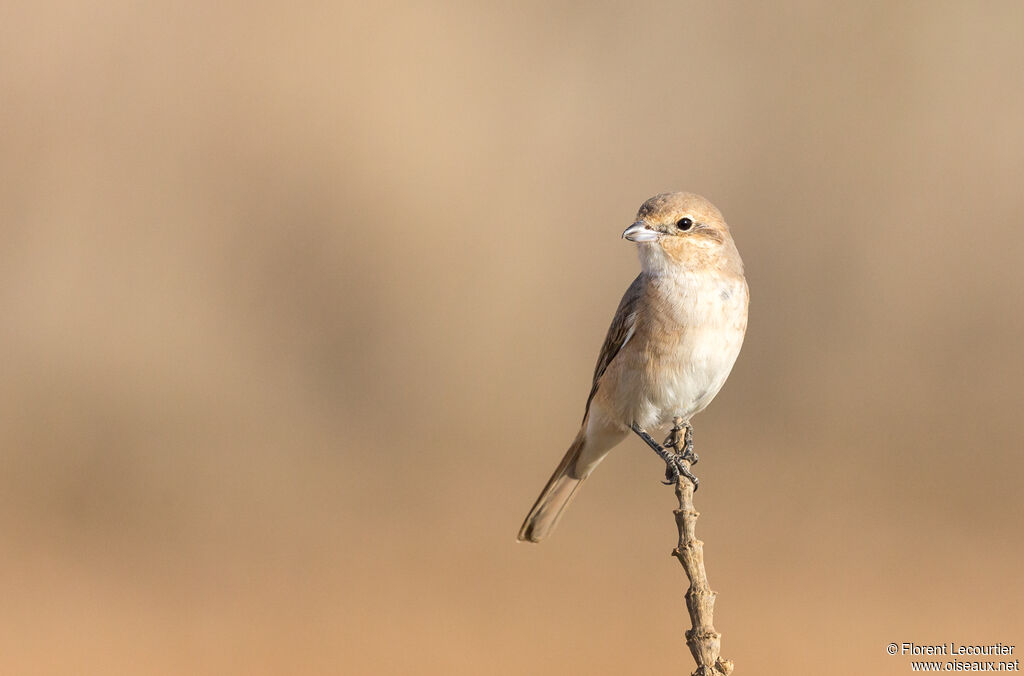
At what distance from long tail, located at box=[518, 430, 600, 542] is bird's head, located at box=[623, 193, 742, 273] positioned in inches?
37.7

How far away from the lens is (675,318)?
4621mm

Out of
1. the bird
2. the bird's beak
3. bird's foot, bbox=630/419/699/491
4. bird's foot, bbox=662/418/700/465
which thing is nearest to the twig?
bird's foot, bbox=630/419/699/491

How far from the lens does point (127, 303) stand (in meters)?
11.3

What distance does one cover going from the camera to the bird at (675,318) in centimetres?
460

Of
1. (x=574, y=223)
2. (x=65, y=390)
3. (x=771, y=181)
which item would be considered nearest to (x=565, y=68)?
(x=574, y=223)

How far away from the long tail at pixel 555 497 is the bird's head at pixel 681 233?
3.14ft

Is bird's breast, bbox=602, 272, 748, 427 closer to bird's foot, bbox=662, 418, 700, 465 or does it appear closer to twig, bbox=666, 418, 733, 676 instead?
bird's foot, bbox=662, 418, 700, 465

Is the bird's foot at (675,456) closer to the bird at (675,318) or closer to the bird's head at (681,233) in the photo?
the bird at (675,318)

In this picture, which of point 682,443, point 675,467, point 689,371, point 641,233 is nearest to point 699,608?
point 675,467

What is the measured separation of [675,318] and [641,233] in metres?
0.39

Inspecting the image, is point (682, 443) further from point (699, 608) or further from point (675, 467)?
point (699, 608)

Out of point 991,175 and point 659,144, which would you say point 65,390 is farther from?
point 991,175

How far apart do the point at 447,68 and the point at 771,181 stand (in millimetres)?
3808

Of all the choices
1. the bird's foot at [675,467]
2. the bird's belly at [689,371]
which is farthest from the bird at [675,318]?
the bird's foot at [675,467]
